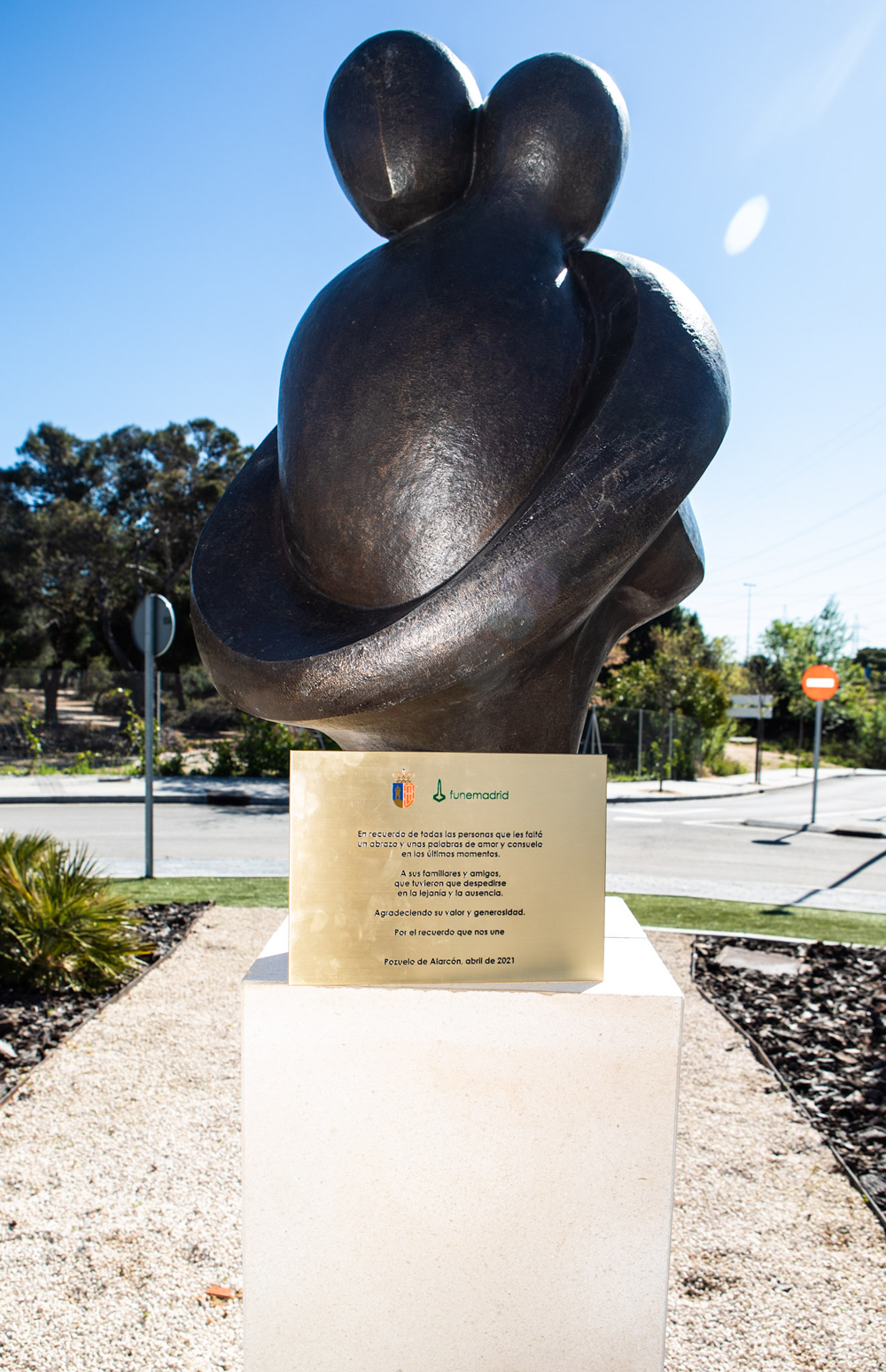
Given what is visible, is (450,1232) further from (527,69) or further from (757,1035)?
(757,1035)

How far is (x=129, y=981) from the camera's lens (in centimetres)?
554

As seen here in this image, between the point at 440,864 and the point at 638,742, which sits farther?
the point at 638,742

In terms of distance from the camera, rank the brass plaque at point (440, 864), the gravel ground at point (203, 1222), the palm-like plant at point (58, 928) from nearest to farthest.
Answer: the brass plaque at point (440, 864)
the gravel ground at point (203, 1222)
the palm-like plant at point (58, 928)

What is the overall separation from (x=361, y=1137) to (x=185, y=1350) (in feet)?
3.64

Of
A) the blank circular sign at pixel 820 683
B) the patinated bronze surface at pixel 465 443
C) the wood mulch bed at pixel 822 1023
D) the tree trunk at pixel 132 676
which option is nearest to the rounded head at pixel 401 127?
the patinated bronze surface at pixel 465 443

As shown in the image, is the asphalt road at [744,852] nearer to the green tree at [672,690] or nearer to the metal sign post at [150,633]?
the metal sign post at [150,633]

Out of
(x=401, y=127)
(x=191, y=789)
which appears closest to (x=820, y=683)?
(x=191, y=789)

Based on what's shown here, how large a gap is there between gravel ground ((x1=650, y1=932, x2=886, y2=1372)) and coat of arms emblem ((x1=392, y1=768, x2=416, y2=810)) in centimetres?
181

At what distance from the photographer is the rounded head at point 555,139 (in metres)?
2.41

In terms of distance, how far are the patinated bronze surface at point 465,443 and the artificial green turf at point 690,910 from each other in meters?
5.29

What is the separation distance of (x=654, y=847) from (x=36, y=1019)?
8643mm

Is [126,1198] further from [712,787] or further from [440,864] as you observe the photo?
[712,787]

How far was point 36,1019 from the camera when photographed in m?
4.88

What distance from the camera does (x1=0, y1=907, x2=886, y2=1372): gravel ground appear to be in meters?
2.53
